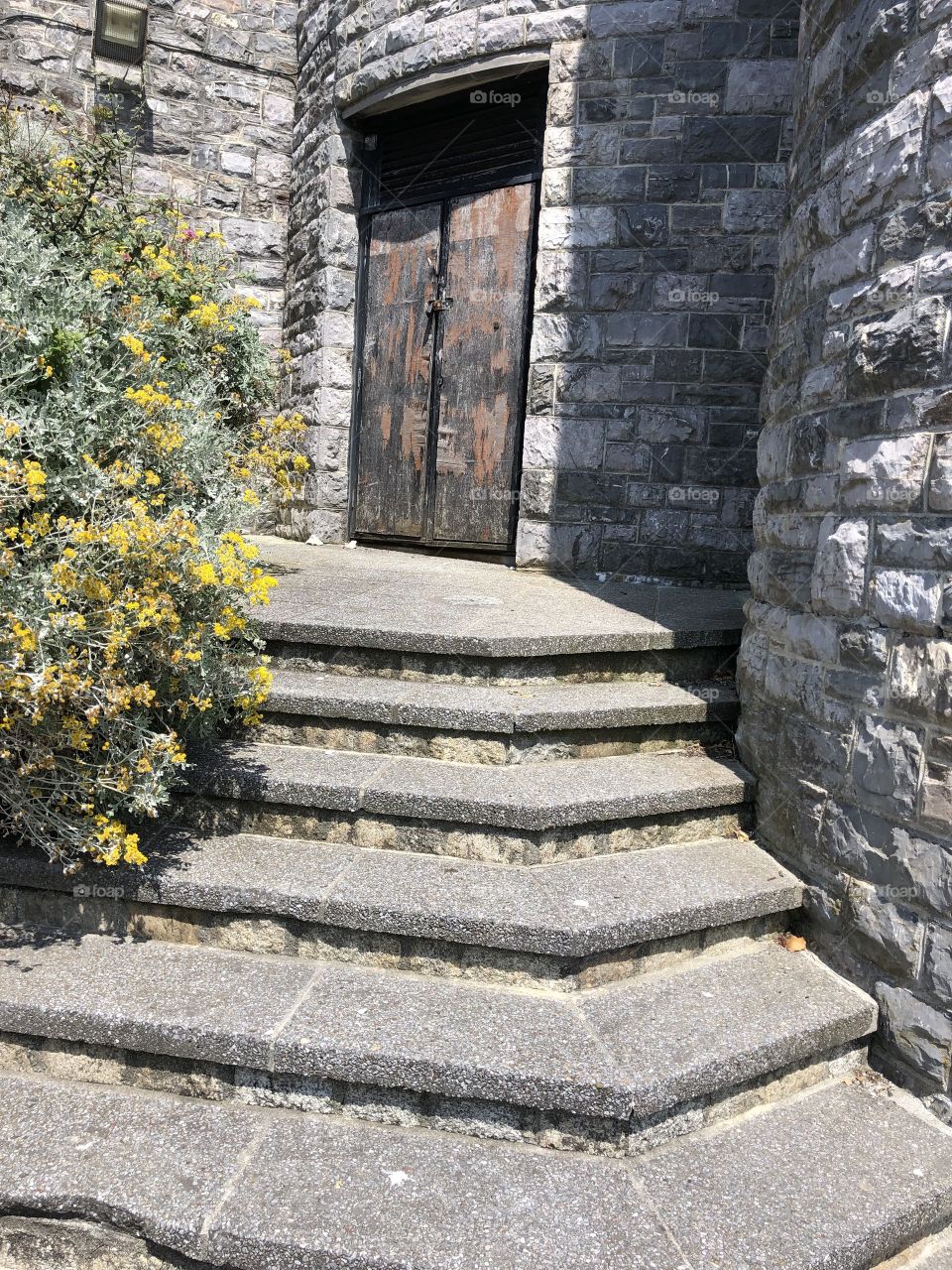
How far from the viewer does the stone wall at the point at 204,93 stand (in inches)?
277

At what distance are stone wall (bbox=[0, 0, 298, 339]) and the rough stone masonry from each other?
2 cm

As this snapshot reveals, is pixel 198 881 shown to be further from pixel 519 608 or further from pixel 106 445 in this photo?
pixel 519 608

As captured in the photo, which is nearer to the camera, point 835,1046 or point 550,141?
point 835,1046

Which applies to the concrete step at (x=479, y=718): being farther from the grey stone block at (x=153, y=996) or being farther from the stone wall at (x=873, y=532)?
the grey stone block at (x=153, y=996)

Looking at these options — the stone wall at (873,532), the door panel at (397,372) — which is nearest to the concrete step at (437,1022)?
the stone wall at (873,532)

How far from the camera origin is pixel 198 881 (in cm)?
A: 266

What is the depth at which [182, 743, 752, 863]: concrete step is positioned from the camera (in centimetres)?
290

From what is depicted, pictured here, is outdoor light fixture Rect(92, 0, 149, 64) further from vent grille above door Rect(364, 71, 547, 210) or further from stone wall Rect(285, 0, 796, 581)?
stone wall Rect(285, 0, 796, 581)

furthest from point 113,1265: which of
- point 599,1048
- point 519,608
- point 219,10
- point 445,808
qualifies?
point 219,10

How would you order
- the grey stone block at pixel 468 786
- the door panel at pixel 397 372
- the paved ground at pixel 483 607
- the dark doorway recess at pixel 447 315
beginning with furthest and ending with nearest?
the door panel at pixel 397 372, the dark doorway recess at pixel 447 315, the paved ground at pixel 483 607, the grey stone block at pixel 468 786

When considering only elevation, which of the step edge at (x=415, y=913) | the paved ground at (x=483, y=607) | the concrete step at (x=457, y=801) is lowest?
the step edge at (x=415, y=913)

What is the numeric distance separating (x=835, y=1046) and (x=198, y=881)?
6.40 feet

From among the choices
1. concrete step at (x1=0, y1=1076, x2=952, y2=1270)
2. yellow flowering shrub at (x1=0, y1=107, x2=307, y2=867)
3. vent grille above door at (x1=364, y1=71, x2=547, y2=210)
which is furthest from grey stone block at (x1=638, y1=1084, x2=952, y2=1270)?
vent grille above door at (x1=364, y1=71, x2=547, y2=210)

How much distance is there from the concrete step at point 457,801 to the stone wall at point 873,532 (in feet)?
1.30
